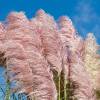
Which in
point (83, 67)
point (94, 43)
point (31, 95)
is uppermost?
point (94, 43)

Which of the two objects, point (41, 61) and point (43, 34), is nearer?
point (41, 61)

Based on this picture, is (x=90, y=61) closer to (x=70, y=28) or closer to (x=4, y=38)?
(x=70, y=28)

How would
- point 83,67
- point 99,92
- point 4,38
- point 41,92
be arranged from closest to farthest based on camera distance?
1. point 41,92
2. point 4,38
3. point 83,67
4. point 99,92

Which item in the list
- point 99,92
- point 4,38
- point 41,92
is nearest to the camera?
→ point 41,92

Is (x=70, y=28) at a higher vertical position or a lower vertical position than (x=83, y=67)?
higher

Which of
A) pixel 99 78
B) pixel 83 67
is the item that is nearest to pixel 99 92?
pixel 99 78

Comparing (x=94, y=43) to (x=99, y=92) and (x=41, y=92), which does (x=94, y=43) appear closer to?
(x=99, y=92)

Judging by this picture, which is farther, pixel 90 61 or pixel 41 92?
pixel 90 61

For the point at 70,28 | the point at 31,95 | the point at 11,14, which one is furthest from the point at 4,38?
the point at 70,28

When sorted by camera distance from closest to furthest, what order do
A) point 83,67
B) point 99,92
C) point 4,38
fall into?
point 4,38 < point 83,67 < point 99,92
